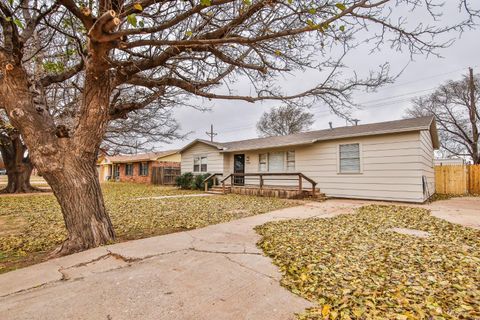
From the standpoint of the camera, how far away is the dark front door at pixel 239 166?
14.7 m

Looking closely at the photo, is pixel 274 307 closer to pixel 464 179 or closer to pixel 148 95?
pixel 148 95

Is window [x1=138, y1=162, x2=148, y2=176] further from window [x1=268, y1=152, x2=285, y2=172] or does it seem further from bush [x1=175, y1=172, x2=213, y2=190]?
window [x1=268, y1=152, x2=285, y2=172]

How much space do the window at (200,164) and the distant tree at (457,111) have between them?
699 inches

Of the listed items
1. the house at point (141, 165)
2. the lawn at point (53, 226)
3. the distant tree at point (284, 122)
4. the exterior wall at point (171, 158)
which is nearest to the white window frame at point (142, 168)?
the house at point (141, 165)

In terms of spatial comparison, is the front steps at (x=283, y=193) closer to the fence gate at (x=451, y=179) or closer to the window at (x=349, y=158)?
the window at (x=349, y=158)

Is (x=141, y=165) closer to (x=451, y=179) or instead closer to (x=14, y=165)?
(x=14, y=165)

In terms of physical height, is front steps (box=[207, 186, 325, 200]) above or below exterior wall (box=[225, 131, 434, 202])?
below

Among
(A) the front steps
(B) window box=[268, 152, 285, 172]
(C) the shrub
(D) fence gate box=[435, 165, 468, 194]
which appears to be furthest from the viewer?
(C) the shrub

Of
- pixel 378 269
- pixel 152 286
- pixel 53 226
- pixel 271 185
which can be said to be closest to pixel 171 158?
pixel 271 185

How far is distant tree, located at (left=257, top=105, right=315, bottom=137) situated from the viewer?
27031mm

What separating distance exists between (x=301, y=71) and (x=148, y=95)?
331 centimetres

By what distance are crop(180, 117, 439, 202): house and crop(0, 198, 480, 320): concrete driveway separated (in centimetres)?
776

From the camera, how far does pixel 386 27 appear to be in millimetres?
3457

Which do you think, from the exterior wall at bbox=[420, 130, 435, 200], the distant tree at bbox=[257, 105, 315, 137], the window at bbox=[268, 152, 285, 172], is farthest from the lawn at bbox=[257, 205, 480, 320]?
the distant tree at bbox=[257, 105, 315, 137]
